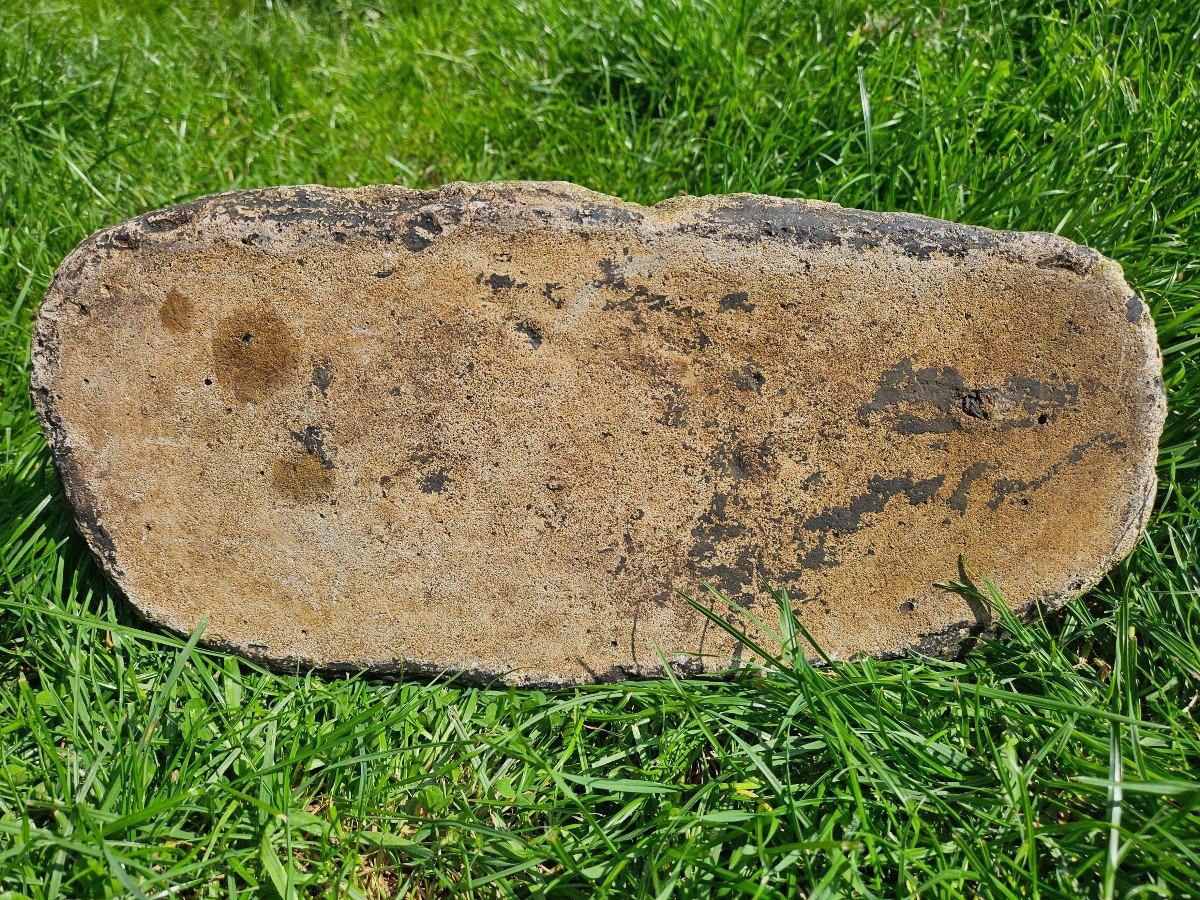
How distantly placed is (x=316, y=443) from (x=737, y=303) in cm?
77

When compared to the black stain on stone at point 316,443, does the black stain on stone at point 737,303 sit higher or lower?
higher

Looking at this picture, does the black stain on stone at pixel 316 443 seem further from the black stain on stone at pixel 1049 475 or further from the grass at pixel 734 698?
the black stain on stone at pixel 1049 475

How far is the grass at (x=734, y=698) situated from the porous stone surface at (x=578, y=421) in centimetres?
13

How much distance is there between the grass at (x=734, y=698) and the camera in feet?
4.78

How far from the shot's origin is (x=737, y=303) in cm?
162

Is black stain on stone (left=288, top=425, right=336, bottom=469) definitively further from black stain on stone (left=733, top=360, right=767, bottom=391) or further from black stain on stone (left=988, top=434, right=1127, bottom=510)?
black stain on stone (left=988, top=434, right=1127, bottom=510)

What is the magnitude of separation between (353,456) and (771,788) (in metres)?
0.91

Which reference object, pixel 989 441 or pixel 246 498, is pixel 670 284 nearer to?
pixel 989 441

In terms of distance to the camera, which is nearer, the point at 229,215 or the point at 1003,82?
the point at 229,215

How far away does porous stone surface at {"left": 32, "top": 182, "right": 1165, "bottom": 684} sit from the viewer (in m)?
1.61

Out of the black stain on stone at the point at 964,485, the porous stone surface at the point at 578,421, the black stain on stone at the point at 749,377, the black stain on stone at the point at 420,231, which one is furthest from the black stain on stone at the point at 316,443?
the black stain on stone at the point at 964,485

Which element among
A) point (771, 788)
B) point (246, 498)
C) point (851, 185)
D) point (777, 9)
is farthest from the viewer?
point (777, 9)

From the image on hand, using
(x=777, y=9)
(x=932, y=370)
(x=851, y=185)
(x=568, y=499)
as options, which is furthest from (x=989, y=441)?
(x=777, y=9)

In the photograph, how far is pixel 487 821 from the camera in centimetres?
157
